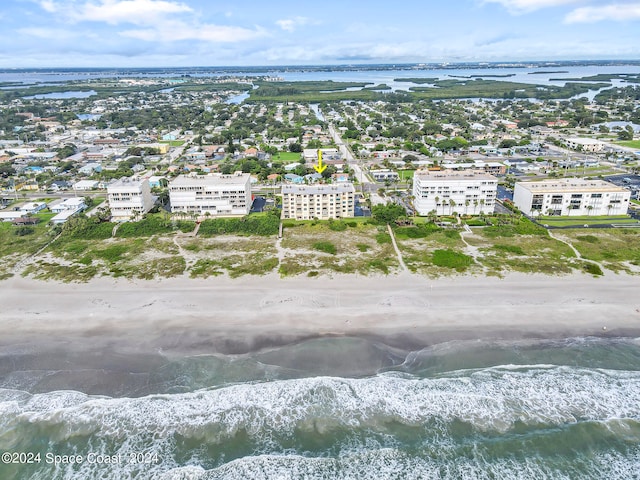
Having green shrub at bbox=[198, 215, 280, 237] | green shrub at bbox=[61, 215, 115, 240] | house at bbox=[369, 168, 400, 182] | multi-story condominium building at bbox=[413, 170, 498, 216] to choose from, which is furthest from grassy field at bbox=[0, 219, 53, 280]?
house at bbox=[369, 168, 400, 182]

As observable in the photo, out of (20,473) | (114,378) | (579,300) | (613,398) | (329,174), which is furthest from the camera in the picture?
(329,174)

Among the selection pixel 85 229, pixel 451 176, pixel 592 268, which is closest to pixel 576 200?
pixel 451 176

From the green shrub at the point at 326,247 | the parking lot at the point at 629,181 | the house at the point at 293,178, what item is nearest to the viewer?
the green shrub at the point at 326,247

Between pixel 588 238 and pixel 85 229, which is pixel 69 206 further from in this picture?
pixel 588 238

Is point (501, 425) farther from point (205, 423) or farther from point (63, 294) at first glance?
point (63, 294)

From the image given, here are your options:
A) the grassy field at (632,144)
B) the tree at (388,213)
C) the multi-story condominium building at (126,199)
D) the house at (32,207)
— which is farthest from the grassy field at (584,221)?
the house at (32,207)

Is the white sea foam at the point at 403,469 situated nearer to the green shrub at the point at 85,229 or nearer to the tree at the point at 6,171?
the green shrub at the point at 85,229

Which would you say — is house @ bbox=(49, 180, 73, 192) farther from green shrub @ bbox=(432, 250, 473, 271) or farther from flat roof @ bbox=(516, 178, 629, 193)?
flat roof @ bbox=(516, 178, 629, 193)

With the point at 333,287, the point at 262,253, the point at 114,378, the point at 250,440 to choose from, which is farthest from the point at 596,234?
the point at 114,378
